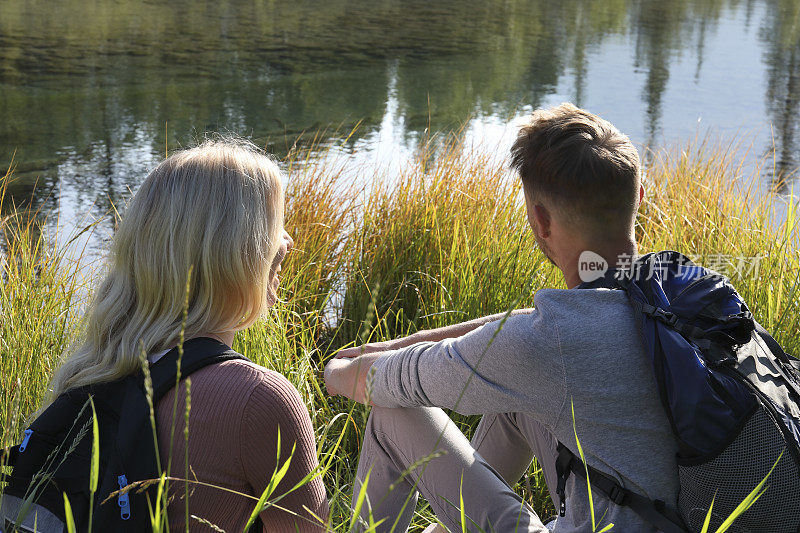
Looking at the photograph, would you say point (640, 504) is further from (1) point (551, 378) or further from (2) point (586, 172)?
(2) point (586, 172)

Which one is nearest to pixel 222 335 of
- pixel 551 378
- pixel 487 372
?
pixel 487 372

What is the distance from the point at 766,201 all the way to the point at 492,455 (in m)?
2.47

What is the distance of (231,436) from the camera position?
1.30 metres

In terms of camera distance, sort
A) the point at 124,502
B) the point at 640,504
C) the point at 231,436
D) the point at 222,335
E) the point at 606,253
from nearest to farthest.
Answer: the point at 124,502 → the point at 231,436 → the point at 640,504 → the point at 222,335 → the point at 606,253

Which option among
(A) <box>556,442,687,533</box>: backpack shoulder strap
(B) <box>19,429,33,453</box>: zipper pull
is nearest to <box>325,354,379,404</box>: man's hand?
(A) <box>556,442,687,533</box>: backpack shoulder strap

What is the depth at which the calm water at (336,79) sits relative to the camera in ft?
24.8

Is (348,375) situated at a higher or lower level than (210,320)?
lower

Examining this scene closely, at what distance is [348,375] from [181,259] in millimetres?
540

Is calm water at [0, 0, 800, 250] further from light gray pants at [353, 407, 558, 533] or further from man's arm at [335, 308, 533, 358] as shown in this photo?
light gray pants at [353, 407, 558, 533]

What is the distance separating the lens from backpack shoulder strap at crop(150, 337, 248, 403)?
1276mm

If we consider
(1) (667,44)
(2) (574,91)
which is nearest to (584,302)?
(2) (574,91)

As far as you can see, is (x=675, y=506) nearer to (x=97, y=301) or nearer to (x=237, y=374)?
(x=237, y=374)

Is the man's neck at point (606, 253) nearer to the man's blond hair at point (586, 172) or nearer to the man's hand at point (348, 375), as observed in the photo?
the man's blond hair at point (586, 172)

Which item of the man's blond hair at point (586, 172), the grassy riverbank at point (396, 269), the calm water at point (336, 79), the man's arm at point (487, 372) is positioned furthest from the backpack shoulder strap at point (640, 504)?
the calm water at point (336, 79)
